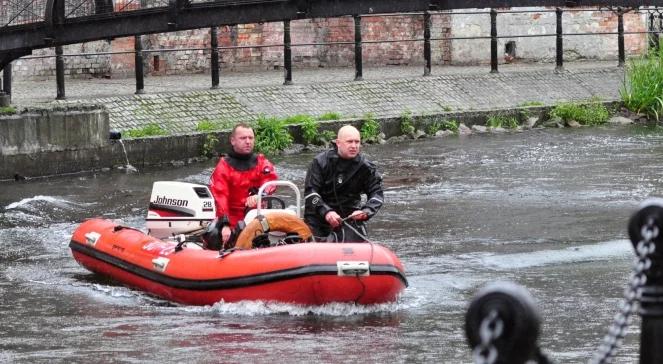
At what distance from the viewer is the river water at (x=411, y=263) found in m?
9.72

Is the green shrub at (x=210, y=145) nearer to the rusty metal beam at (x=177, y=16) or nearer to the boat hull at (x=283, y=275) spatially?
the rusty metal beam at (x=177, y=16)

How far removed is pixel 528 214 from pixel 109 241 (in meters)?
5.26

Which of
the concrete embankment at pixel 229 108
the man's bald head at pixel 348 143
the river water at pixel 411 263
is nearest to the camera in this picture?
the river water at pixel 411 263

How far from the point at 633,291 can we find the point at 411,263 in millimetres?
8843

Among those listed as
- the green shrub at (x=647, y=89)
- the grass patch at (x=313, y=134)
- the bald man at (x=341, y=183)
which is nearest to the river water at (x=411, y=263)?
the grass patch at (x=313, y=134)

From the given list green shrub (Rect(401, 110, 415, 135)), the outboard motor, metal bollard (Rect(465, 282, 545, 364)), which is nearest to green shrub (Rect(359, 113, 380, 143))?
green shrub (Rect(401, 110, 415, 135))

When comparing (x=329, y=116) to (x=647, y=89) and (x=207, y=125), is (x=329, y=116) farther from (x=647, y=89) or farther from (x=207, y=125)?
Answer: (x=647, y=89)

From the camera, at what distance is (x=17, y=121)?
63.5 feet

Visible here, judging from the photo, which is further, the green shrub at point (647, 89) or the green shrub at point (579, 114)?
the green shrub at point (647, 89)

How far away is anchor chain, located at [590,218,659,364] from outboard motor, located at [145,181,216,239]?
860cm

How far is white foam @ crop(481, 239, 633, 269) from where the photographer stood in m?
13.2

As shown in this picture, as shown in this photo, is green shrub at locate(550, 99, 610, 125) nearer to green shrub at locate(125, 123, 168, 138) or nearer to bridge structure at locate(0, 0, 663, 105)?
bridge structure at locate(0, 0, 663, 105)

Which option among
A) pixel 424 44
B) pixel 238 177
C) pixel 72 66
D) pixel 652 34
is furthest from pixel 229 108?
pixel 652 34

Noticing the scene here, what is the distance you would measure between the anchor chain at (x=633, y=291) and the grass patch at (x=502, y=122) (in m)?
20.4
